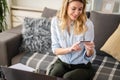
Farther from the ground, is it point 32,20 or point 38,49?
point 32,20

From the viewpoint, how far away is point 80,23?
1806 millimetres

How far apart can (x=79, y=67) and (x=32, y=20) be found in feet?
2.99

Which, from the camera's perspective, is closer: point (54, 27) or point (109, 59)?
point (54, 27)

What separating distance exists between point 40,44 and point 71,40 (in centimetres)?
64

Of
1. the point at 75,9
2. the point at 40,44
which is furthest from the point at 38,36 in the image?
the point at 75,9

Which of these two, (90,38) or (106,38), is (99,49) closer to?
(106,38)

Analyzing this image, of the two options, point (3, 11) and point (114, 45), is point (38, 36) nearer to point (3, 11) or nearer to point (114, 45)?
point (114, 45)

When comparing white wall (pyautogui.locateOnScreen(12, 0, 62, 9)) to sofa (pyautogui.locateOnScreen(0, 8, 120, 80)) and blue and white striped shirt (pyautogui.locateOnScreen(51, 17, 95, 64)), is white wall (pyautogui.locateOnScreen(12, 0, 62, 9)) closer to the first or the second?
sofa (pyautogui.locateOnScreen(0, 8, 120, 80))

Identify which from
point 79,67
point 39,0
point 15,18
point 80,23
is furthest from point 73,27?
point 15,18

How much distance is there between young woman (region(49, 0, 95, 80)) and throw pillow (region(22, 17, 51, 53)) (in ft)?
1.72

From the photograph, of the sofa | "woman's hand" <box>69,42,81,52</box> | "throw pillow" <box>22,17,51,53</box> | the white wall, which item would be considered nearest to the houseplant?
the white wall

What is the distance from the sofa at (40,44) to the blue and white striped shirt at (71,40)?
31 cm

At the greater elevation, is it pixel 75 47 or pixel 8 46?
pixel 75 47

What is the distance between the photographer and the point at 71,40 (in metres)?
1.84
